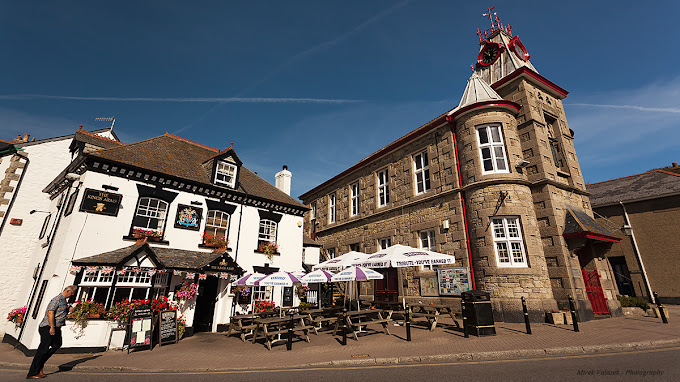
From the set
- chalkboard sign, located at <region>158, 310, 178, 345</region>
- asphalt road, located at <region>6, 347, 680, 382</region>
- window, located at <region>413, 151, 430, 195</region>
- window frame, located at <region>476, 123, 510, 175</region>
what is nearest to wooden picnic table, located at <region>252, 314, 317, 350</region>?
asphalt road, located at <region>6, 347, 680, 382</region>

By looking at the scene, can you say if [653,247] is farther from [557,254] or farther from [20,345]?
[20,345]

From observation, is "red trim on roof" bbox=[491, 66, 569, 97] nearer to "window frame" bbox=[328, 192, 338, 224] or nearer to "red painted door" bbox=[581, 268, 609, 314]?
"red painted door" bbox=[581, 268, 609, 314]

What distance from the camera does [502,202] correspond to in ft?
43.4

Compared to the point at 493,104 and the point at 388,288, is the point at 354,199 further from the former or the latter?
the point at 493,104

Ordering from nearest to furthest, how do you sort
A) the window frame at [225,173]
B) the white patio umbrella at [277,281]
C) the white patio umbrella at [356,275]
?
the white patio umbrella at [277,281], the white patio umbrella at [356,275], the window frame at [225,173]

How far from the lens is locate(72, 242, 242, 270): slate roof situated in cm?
986

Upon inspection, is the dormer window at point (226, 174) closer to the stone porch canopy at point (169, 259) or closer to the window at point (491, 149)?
the stone porch canopy at point (169, 259)

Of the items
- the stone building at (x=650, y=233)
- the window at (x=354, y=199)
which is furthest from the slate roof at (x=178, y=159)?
the stone building at (x=650, y=233)

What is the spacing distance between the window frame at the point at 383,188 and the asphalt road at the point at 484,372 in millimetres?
13189

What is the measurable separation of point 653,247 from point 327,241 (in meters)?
22.6

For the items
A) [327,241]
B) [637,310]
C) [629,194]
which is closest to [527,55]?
[629,194]

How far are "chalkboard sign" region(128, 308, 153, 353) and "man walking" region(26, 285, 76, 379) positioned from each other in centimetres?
223

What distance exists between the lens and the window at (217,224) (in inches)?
527

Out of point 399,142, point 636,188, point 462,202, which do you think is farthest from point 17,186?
point 636,188
